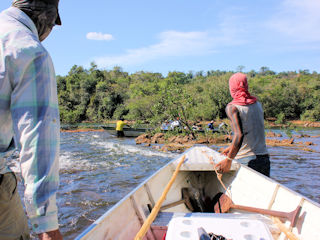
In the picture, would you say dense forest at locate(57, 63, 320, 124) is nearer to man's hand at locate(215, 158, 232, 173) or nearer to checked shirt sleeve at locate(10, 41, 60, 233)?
man's hand at locate(215, 158, 232, 173)

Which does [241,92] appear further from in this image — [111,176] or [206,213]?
[111,176]

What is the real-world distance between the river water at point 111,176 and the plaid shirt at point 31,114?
11.2ft

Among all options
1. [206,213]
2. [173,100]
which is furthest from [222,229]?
[173,100]

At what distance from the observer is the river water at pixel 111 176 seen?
4.86 m

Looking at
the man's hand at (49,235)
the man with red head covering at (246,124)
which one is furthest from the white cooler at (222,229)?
the man with red head covering at (246,124)

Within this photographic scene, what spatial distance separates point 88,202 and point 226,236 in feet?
13.8

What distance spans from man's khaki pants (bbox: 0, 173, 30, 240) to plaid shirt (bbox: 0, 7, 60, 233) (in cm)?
25

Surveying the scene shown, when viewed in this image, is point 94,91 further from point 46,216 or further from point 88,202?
point 46,216

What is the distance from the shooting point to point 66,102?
5012cm

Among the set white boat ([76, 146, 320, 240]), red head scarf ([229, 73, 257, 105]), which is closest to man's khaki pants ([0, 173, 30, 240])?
white boat ([76, 146, 320, 240])

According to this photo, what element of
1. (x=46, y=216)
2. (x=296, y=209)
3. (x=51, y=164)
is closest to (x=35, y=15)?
(x=51, y=164)

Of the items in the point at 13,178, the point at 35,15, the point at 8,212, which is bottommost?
the point at 8,212

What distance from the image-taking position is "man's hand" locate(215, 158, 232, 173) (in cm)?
333

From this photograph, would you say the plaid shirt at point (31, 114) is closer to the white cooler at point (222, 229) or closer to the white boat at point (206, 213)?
the white boat at point (206, 213)
